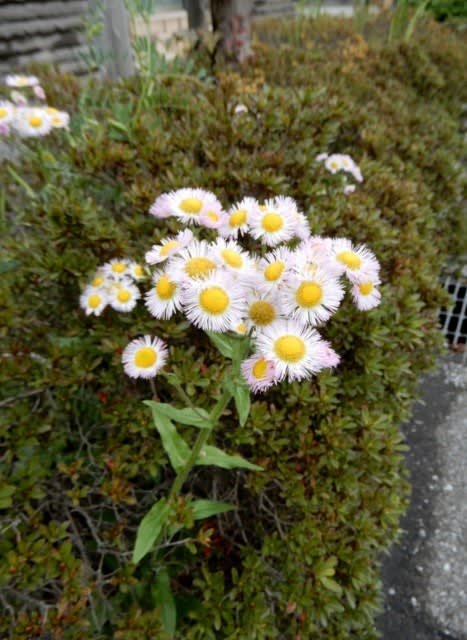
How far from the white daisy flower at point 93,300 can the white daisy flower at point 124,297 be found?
23mm

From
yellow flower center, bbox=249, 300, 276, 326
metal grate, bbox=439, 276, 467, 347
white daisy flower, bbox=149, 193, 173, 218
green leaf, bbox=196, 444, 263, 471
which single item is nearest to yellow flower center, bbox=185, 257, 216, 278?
yellow flower center, bbox=249, 300, 276, 326

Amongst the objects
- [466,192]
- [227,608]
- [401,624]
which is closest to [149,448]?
[227,608]

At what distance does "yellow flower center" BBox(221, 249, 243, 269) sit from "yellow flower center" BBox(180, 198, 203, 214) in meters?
0.28

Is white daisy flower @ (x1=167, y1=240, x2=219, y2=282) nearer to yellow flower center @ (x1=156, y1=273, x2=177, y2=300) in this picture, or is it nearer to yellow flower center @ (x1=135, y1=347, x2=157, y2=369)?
yellow flower center @ (x1=156, y1=273, x2=177, y2=300)

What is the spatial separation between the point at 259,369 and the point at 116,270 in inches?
29.4

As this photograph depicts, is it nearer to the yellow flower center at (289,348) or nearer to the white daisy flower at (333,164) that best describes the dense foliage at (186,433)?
the white daisy flower at (333,164)

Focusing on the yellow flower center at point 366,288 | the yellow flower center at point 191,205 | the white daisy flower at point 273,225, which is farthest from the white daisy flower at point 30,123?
the yellow flower center at point 366,288

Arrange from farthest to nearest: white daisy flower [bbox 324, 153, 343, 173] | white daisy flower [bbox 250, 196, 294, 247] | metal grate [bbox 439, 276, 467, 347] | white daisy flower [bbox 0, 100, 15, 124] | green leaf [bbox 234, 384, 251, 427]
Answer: metal grate [bbox 439, 276, 467, 347], white daisy flower [bbox 324, 153, 343, 173], white daisy flower [bbox 0, 100, 15, 124], white daisy flower [bbox 250, 196, 294, 247], green leaf [bbox 234, 384, 251, 427]

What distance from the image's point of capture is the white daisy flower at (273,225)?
3.52 ft

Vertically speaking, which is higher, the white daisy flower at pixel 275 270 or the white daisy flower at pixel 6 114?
the white daisy flower at pixel 6 114

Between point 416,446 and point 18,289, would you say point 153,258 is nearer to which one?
point 18,289

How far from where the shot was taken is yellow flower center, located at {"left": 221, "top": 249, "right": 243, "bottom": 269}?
940 mm

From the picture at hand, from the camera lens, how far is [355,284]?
1003 mm

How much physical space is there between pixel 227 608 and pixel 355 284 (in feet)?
3.15
